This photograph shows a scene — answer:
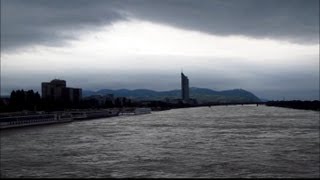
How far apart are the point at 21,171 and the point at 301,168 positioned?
1284 cm

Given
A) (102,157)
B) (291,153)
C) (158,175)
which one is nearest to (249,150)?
(291,153)

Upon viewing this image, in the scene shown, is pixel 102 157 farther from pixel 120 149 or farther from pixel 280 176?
pixel 280 176

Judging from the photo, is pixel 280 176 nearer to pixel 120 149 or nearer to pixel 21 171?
pixel 21 171

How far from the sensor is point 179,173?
69.4ft

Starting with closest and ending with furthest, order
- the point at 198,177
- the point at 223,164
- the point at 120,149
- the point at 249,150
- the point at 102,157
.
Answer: the point at 198,177 < the point at 223,164 < the point at 102,157 < the point at 249,150 < the point at 120,149

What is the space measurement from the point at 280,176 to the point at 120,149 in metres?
15.1

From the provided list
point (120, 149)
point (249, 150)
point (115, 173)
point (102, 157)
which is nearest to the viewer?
point (115, 173)

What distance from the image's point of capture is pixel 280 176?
20.1m

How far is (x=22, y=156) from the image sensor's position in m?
29.5

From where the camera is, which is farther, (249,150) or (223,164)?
(249,150)

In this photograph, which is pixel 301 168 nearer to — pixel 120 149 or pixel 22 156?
pixel 120 149

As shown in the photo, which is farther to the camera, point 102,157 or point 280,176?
point 102,157

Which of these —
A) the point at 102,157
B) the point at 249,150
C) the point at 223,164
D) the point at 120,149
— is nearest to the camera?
the point at 223,164

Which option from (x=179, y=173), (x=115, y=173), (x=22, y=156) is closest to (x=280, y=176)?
(x=179, y=173)
